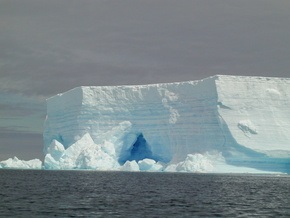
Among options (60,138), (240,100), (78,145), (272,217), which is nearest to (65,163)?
(78,145)

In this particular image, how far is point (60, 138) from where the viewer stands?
126ft

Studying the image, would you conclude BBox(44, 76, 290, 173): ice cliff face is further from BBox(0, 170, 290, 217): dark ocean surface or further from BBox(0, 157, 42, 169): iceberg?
BBox(0, 170, 290, 217): dark ocean surface

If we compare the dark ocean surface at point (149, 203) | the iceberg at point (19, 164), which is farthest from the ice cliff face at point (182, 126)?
the dark ocean surface at point (149, 203)

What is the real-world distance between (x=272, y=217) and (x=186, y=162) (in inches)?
704

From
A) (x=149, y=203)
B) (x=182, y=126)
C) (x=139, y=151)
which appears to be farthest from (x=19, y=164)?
(x=149, y=203)

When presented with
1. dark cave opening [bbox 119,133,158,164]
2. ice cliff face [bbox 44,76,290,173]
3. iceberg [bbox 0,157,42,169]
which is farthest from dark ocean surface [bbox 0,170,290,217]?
iceberg [bbox 0,157,42,169]

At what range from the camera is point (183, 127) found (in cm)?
3259

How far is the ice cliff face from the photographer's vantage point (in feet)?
101

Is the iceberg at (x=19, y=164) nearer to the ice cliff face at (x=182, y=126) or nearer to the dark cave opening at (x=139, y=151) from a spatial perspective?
the ice cliff face at (x=182, y=126)

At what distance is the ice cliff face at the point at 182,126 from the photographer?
101 feet

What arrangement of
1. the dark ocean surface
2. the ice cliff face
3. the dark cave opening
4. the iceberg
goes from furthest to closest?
the iceberg → the dark cave opening → the ice cliff face → the dark ocean surface

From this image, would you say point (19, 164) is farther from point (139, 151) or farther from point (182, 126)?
point (182, 126)

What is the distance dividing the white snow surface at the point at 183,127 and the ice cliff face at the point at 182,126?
57 millimetres

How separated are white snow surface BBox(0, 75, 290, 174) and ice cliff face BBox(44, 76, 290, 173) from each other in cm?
6
